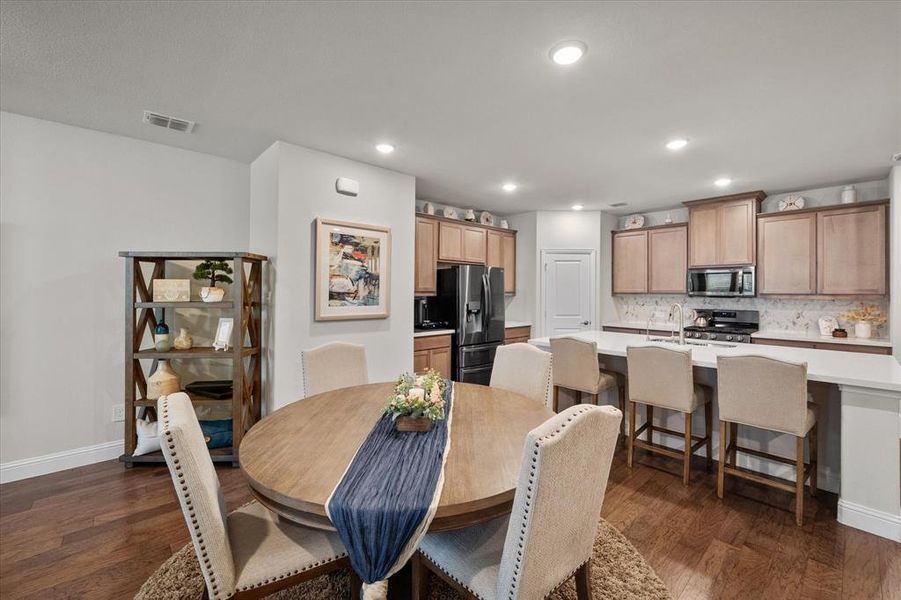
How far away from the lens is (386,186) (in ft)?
12.4

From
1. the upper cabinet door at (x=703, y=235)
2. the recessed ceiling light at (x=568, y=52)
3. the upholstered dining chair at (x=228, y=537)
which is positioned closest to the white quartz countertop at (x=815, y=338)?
the upper cabinet door at (x=703, y=235)

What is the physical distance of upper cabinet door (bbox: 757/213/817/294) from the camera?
163 inches

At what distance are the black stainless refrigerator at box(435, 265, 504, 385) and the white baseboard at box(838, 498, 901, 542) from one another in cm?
310

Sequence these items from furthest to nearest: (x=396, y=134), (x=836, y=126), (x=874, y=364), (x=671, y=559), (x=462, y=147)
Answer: (x=462, y=147)
(x=396, y=134)
(x=836, y=126)
(x=874, y=364)
(x=671, y=559)

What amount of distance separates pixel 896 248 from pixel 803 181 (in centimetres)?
101

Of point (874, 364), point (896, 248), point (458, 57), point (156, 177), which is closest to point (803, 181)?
point (896, 248)

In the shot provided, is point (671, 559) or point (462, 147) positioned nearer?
point (671, 559)

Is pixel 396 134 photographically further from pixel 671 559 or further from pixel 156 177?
pixel 671 559

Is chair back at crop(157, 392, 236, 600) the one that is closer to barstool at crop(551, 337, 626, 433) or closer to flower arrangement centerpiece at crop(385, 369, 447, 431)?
flower arrangement centerpiece at crop(385, 369, 447, 431)

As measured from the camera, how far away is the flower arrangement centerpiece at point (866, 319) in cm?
390

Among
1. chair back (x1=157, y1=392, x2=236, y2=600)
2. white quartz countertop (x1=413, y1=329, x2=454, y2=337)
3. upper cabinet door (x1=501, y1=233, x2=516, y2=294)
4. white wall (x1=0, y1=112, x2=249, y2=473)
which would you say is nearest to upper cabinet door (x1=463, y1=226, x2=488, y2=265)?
upper cabinet door (x1=501, y1=233, x2=516, y2=294)

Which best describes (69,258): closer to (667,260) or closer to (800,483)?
(800,483)

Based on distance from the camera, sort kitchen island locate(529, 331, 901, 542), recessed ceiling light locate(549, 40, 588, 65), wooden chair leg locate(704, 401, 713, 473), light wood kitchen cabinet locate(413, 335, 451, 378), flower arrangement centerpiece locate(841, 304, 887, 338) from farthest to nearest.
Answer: light wood kitchen cabinet locate(413, 335, 451, 378) → flower arrangement centerpiece locate(841, 304, 887, 338) → wooden chair leg locate(704, 401, 713, 473) → kitchen island locate(529, 331, 901, 542) → recessed ceiling light locate(549, 40, 588, 65)

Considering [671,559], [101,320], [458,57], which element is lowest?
[671,559]
